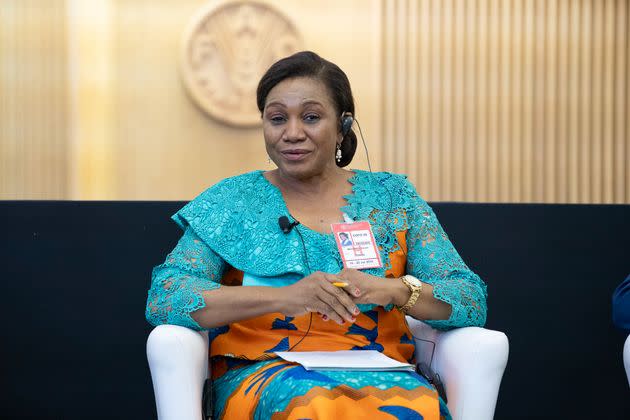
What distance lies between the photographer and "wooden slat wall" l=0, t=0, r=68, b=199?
5199 mm

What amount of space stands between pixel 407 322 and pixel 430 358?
0.24 meters

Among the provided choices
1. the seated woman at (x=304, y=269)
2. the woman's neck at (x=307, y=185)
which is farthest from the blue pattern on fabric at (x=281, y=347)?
the woman's neck at (x=307, y=185)

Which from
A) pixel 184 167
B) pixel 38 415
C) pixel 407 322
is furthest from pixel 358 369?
pixel 184 167

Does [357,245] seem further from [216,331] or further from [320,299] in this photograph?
[216,331]

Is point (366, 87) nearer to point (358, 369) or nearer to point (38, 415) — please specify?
point (38, 415)

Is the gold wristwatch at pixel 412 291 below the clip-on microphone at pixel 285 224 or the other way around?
below

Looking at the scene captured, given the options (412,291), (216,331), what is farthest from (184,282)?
(412,291)

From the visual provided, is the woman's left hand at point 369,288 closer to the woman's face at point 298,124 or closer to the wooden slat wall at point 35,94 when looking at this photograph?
the woman's face at point 298,124

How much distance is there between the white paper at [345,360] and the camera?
2404mm

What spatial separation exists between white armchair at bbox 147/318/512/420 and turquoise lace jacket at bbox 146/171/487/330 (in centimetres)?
8

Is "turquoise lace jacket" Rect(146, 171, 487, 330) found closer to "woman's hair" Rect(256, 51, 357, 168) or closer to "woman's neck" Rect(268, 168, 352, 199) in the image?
"woman's neck" Rect(268, 168, 352, 199)

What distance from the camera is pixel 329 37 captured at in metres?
5.51

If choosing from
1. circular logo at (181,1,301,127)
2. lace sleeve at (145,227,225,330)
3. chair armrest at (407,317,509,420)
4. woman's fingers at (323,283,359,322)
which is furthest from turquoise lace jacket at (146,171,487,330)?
circular logo at (181,1,301,127)

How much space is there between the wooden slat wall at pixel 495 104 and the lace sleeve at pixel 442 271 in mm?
2531
